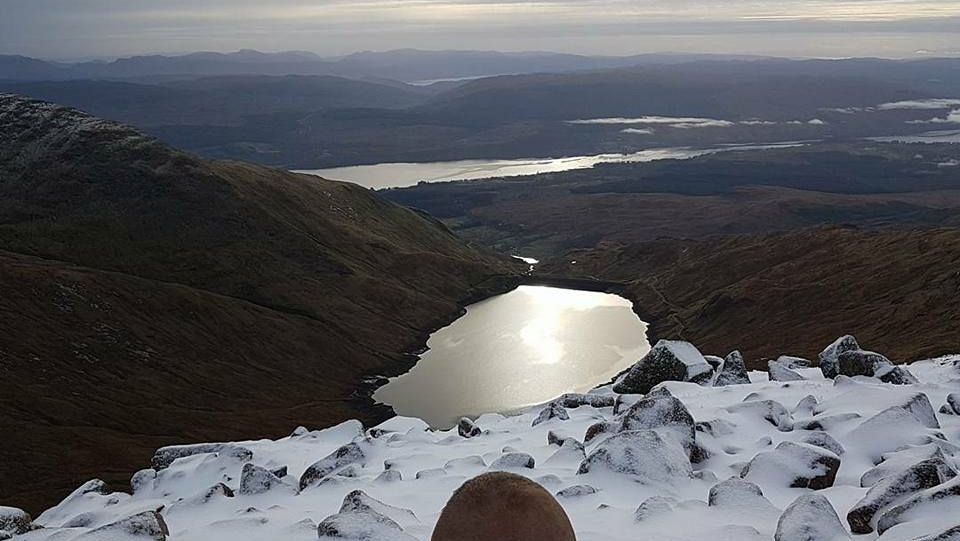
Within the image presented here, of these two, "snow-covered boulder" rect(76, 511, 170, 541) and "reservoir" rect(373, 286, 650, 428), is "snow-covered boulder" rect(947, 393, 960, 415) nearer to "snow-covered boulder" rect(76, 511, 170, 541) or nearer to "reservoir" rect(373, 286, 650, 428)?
"snow-covered boulder" rect(76, 511, 170, 541)

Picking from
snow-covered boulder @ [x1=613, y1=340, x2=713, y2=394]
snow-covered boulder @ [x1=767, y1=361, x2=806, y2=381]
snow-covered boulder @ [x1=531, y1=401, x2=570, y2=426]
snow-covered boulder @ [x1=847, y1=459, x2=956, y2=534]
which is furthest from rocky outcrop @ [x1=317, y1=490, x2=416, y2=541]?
snow-covered boulder @ [x1=613, y1=340, x2=713, y2=394]

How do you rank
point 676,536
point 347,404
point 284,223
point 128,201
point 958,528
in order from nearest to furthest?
point 958,528 < point 676,536 < point 347,404 < point 128,201 < point 284,223

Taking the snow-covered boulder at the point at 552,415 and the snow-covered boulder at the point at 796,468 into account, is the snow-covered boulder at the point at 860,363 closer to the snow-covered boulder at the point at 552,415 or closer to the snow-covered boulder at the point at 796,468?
the snow-covered boulder at the point at 552,415

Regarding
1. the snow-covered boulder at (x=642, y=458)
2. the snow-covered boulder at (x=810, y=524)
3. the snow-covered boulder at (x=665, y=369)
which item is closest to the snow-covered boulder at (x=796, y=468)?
the snow-covered boulder at (x=642, y=458)

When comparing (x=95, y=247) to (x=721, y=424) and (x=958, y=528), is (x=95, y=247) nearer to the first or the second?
(x=721, y=424)

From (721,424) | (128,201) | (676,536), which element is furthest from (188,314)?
(676,536)

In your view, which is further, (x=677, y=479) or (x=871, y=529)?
(x=677, y=479)
